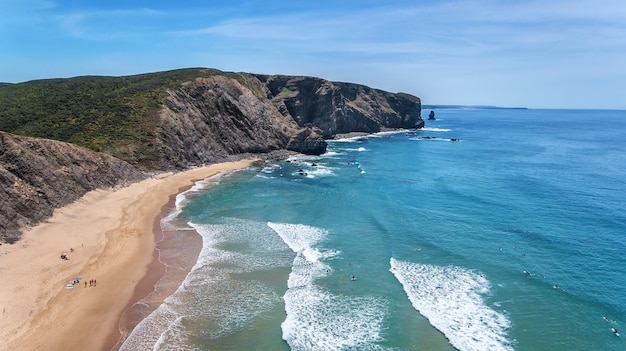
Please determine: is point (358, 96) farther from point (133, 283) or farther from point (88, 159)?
point (133, 283)

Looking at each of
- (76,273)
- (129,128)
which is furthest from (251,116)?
(76,273)

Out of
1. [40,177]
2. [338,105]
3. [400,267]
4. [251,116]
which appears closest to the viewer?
[400,267]

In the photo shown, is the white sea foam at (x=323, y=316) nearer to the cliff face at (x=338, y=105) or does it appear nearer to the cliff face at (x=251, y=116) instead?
the cliff face at (x=251, y=116)

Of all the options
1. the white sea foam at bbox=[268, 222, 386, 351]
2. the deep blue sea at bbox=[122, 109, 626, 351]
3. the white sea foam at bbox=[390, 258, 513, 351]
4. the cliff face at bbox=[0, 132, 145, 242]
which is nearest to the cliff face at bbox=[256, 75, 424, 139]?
the deep blue sea at bbox=[122, 109, 626, 351]

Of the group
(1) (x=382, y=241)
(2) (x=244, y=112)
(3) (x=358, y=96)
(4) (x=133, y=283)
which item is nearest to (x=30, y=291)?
(4) (x=133, y=283)

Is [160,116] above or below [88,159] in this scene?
above

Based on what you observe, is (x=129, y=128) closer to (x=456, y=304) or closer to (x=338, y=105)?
(x=456, y=304)
